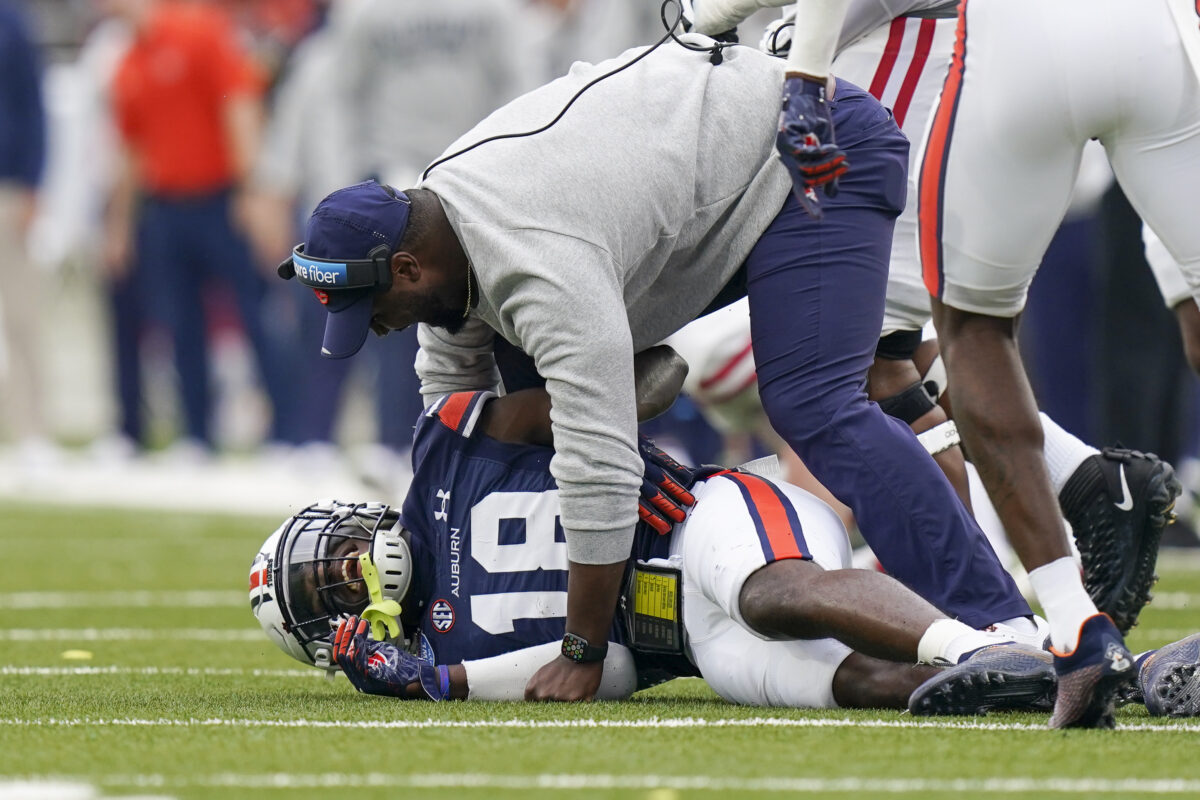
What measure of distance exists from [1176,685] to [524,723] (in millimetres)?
1276

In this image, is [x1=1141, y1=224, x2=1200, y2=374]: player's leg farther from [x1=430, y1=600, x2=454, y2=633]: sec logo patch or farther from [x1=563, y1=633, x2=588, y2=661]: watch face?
[x1=430, y1=600, x2=454, y2=633]: sec logo patch

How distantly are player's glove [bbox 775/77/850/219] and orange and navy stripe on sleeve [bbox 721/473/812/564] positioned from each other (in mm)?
690

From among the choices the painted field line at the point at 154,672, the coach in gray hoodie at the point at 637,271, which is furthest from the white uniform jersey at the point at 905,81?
the painted field line at the point at 154,672

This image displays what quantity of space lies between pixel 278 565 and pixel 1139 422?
4.58 metres

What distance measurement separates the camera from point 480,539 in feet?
15.7

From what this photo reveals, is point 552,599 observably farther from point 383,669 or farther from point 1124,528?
point 1124,528

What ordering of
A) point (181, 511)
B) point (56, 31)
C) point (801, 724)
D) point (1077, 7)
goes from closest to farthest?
point (1077, 7) < point (801, 724) < point (181, 511) < point (56, 31)

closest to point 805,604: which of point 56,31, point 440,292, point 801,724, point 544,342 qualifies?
point 801,724

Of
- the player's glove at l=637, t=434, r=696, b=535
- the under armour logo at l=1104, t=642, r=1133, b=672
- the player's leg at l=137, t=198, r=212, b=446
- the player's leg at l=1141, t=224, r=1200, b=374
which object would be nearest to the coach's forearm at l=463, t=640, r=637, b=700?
the player's glove at l=637, t=434, r=696, b=535

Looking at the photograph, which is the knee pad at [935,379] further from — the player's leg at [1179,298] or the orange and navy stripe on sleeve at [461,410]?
the orange and navy stripe on sleeve at [461,410]

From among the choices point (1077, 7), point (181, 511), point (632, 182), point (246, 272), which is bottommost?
point (181, 511)

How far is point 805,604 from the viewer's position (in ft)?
14.1

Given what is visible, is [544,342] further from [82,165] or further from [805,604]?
[82,165]

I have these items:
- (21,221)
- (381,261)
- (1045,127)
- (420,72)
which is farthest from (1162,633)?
(21,221)
